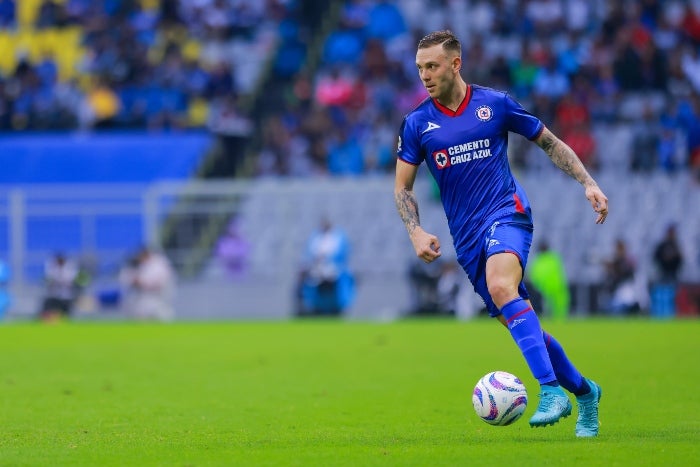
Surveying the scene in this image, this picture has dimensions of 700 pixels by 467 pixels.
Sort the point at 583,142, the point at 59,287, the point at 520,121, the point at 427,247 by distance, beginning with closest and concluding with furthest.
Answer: the point at 427,247 < the point at 520,121 < the point at 583,142 < the point at 59,287

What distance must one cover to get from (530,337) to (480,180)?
112cm

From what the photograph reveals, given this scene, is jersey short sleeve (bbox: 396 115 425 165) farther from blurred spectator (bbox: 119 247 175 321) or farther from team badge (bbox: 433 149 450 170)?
blurred spectator (bbox: 119 247 175 321)

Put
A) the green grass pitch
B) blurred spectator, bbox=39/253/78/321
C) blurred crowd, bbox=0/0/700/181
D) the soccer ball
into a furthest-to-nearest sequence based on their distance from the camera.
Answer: blurred crowd, bbox=0/0/700/181 → blurred spectator, bbox=39/253/78/321 → the soccer ball → the green grass pitch

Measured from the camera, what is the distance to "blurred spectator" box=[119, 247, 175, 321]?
28188 mm

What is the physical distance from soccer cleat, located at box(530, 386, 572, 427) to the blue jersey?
45.1 inches

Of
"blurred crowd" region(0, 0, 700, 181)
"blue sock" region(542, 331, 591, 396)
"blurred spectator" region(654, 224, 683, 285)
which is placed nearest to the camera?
"blue sock" region(542, 331, 591, 396)

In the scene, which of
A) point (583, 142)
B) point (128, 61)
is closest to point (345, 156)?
point (583, 142)

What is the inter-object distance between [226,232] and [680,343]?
13.4 metres

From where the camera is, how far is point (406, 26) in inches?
1299

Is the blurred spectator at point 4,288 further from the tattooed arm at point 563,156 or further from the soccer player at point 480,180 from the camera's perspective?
the tattooed arm at point 563,156

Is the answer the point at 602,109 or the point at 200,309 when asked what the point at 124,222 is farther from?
the point at 602,109

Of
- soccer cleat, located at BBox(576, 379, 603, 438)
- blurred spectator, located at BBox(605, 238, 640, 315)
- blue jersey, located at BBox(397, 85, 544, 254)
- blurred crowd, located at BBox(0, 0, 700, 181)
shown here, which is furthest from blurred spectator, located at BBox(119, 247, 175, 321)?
soccer cleat, located at BBox(576, 379, 603, 438)

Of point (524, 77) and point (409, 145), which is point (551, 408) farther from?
point (524, 77)

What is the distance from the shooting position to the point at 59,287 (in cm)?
2858
